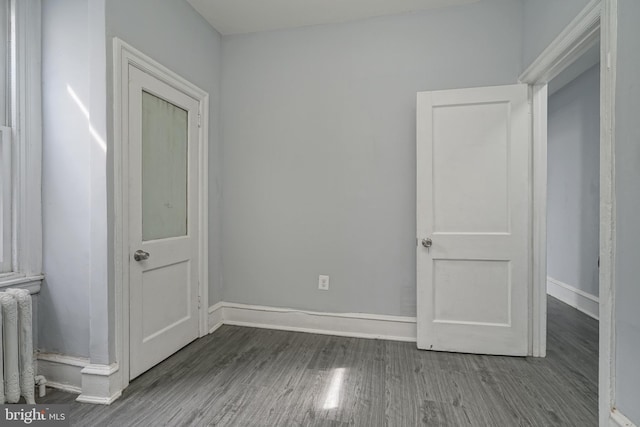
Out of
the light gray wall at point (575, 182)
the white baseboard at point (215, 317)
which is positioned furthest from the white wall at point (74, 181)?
the light gray wall at point (575, 182)

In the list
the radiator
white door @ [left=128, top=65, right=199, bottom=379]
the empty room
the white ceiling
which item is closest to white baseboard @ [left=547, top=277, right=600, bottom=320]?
the empty room

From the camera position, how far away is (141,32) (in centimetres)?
207

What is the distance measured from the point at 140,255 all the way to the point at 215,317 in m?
1.14

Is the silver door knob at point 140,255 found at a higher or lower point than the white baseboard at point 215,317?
higher

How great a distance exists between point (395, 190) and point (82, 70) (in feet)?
7.73

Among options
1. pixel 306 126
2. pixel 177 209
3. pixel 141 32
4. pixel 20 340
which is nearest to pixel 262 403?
pixel 20 340

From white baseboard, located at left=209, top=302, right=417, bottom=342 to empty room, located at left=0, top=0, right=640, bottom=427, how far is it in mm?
19

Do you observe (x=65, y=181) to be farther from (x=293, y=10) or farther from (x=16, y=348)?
(x=293, y=10)

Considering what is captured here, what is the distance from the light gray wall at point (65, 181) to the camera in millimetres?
1954

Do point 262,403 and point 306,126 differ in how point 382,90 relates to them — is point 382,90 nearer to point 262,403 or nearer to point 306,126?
point 306,126

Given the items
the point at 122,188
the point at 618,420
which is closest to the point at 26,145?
the point at 122,188

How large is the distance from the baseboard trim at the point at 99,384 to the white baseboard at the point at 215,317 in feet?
3.31

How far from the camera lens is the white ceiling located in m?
2.54

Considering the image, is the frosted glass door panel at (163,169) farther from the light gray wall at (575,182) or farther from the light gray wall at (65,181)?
the light gray wall at (575,182)
